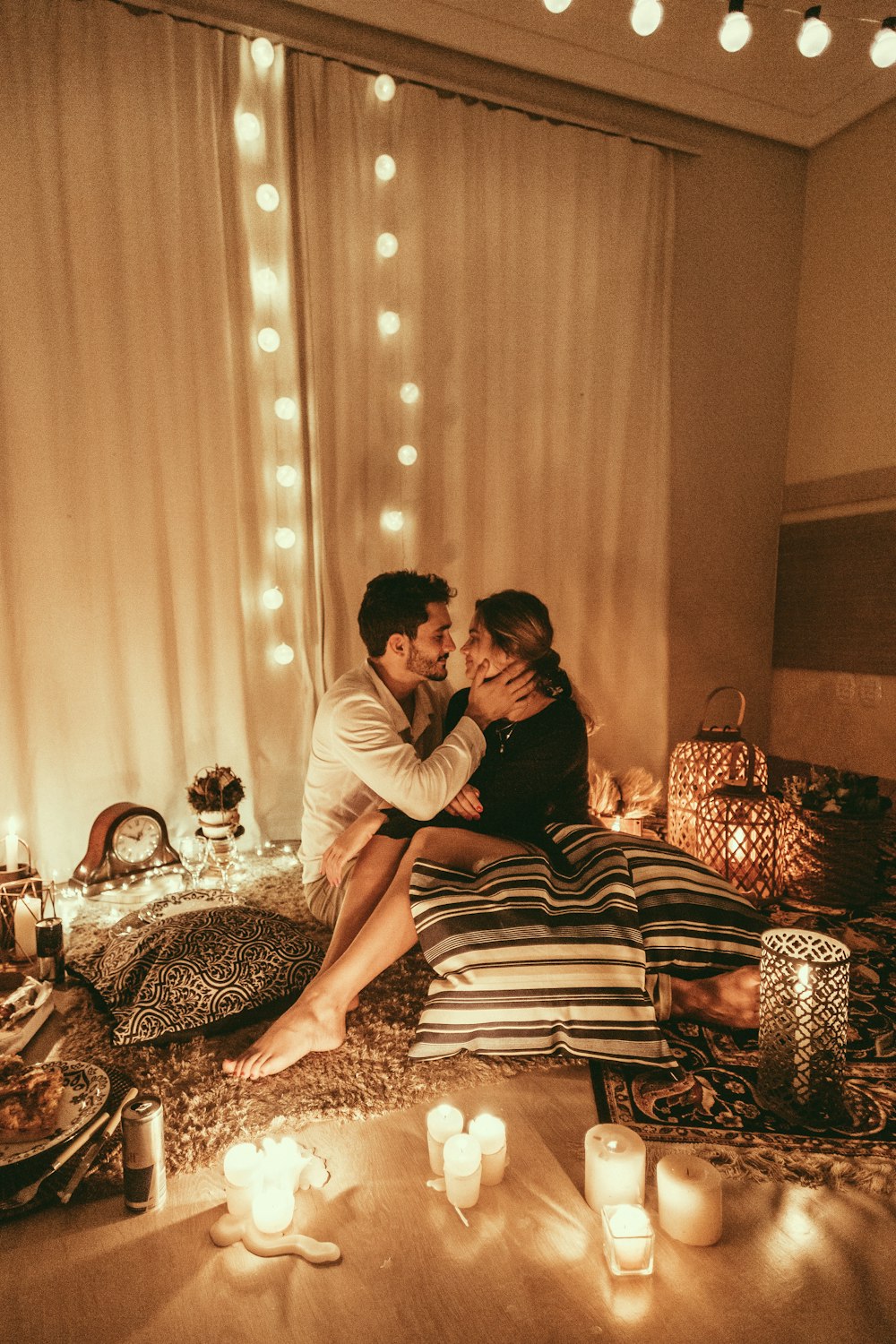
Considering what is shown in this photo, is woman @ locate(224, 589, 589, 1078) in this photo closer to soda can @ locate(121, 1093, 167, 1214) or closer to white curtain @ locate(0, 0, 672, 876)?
soda can @ locate(121, 1093, 167, 1214)

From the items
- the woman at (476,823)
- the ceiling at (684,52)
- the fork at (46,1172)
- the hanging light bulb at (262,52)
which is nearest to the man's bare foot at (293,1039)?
the woman at (476,823)

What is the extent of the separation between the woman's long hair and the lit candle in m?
0.85

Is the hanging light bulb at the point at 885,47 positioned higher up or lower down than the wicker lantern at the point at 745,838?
higher up

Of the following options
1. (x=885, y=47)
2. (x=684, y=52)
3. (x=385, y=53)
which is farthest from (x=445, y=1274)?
→ (x=684, y=52)

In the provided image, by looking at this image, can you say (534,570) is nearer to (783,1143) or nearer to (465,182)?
(465,182)

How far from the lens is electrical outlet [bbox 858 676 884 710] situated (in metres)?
3.17

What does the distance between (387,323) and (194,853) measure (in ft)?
6.40

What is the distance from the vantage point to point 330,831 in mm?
2088

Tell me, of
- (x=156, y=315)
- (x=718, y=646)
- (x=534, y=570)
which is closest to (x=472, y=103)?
(x=156, y=315)

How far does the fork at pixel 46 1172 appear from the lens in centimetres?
114

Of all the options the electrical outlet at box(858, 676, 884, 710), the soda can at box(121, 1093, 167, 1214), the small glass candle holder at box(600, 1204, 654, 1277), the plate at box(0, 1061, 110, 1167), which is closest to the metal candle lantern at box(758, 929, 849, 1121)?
the small glass candle holder at box(600, 1204, 654, 1277)

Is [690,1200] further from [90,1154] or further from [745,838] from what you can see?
[745,838]

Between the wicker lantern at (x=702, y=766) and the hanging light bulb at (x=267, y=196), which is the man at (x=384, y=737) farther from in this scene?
the hanging light bulb at (x=267, y=196)

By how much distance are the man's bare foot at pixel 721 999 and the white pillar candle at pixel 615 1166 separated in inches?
22.3
